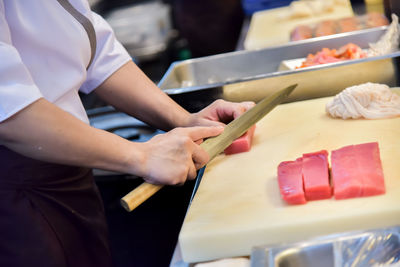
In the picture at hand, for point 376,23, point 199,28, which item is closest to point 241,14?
point 199,28

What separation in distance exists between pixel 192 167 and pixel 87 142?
12.3 inches

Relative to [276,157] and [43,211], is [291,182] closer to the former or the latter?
[276,157]

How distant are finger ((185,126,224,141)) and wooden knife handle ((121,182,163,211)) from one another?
25cm

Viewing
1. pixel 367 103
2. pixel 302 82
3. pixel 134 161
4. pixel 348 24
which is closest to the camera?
pixel 134 161

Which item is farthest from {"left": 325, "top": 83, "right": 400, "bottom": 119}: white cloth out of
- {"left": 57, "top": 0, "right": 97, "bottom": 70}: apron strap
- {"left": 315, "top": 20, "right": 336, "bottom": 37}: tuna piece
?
{"left": 315, "top": 20, "right": 336, "bottom": 37}: tuna piece

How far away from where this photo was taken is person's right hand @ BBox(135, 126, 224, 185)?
1.46 meters

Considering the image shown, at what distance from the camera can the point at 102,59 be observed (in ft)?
6.23

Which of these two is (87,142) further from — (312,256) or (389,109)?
(389,109)

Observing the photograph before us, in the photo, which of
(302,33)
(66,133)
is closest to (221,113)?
(66,133)

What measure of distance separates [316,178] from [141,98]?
781 mm

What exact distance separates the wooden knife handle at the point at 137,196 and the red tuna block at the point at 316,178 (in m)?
0.39

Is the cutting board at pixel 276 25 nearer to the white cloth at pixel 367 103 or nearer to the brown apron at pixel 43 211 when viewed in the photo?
the white cloth at pixel 367 103

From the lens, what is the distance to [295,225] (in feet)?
4.14

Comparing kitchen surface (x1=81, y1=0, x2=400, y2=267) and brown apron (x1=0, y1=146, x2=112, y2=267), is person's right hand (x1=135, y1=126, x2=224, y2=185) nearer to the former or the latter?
kitchen surface (x1=81, y1=0, x2=400, y2=267)
